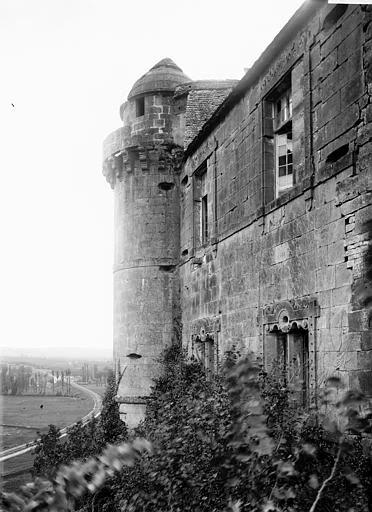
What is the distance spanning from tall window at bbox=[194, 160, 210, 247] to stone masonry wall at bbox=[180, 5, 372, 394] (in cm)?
176

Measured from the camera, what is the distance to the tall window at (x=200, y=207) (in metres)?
15.1

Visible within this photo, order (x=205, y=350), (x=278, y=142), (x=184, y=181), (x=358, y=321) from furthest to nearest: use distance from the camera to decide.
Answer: (x=184, y=181)
(x=205, y=350)
(x=278, y=142)
(x=358, y=321)

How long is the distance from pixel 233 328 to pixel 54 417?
212 feet

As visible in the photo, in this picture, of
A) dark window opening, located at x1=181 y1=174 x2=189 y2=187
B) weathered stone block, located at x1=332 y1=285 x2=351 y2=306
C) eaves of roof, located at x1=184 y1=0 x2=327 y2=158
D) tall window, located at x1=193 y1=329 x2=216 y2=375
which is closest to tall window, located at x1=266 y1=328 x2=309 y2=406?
weathered stone block, located at x1=332 y1=285 x2=351 y2=306

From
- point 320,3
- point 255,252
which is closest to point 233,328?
point 255,252

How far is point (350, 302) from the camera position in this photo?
766 centimetres

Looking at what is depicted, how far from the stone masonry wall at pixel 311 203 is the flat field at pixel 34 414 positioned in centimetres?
4066

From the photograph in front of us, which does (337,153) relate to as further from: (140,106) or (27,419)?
(27,419)

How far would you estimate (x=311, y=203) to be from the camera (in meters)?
8.78

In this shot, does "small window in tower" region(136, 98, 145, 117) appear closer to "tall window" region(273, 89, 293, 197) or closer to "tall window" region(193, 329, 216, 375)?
"tall window" region(193, 329, 216, 375)

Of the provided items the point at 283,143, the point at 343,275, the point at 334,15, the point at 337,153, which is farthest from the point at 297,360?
the point at 334,15

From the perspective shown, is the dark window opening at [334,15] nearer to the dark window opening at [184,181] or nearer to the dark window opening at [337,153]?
the dark window opening at [337,153]

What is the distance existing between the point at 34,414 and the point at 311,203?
7556cm

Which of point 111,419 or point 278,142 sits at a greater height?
point 278,142
